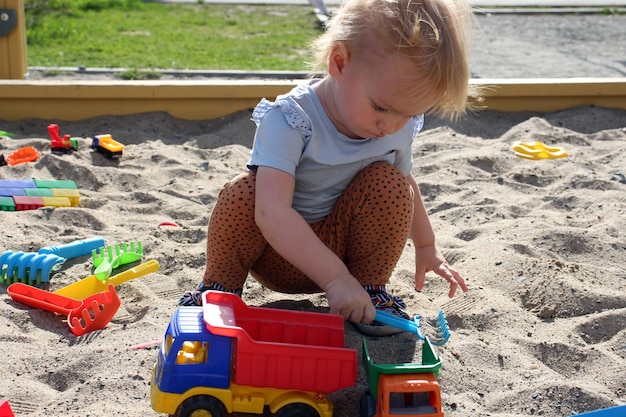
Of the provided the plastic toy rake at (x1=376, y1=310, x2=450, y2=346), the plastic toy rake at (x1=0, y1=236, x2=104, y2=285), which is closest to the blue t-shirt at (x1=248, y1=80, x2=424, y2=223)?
the plastic toy rake at (x1=376, y1=310, x2=450, y2=346)

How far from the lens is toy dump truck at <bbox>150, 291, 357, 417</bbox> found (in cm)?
173

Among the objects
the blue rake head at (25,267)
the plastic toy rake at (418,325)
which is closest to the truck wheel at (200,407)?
the plastic toy rake at (418,325)

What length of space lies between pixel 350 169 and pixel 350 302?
19.2 inches

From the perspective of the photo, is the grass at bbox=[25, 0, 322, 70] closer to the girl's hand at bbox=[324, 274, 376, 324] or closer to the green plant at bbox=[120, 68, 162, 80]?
the green plant at bbox=[120, 68, 162, 80]

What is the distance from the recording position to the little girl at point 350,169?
1977 millimetres

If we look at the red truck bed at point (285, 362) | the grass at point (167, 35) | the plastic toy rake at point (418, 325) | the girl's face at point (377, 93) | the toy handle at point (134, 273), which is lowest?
the grass at point (167, 35)

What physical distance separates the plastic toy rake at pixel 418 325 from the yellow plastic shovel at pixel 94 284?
0.88 metres

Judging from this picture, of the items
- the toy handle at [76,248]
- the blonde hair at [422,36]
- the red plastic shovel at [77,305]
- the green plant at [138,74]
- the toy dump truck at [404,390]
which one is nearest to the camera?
the toy dump truck at [404,390]

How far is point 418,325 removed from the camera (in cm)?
219

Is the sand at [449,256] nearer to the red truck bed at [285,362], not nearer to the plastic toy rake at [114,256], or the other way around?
the plastic toy rake at [114,256]

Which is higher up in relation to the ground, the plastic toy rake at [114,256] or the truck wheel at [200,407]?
the truck wheel at [200,407]

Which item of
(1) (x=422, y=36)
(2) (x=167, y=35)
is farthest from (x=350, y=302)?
(2) (x=167, y=35)

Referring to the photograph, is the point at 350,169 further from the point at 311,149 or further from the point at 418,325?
the point at 418,325

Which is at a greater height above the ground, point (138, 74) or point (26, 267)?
point (26, 267)
